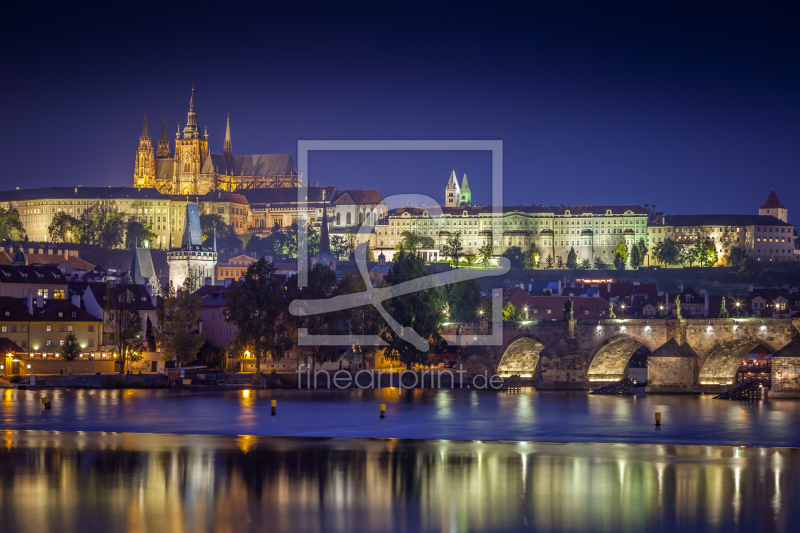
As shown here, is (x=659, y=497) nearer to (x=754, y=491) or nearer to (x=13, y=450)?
(x=754, y=491)

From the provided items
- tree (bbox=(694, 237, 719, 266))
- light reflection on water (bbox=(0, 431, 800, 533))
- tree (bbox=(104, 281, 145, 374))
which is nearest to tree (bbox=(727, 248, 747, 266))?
tree (bbox=(694, 237, 719, 266))

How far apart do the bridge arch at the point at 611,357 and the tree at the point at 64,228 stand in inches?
5458

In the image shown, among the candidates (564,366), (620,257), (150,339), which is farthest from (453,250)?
(564,366)

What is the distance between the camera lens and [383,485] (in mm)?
30688

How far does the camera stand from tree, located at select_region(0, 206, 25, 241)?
181m

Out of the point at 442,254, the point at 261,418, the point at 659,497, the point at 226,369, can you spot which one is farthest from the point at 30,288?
the point at 442,254

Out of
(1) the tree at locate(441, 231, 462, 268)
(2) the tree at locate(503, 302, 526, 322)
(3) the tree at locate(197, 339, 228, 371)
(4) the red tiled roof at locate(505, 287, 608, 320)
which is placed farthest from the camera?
(1) the tree at locate(441, 231, 462, 268)

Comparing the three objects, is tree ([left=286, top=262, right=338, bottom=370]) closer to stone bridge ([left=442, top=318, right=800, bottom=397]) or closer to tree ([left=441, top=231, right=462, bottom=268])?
stone bridge ([left=442, top=318, right=800, bottom=397])

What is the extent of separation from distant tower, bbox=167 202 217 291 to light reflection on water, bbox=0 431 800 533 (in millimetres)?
108967

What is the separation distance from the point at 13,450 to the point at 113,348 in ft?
125

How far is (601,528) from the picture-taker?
25.5m

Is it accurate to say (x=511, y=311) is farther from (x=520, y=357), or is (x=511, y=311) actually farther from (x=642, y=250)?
(x=642, y=250)

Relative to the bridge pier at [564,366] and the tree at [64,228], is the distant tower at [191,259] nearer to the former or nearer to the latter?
the tree at [64,228]

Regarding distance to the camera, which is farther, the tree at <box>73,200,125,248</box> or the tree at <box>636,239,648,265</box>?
the tree at <box>636,239,648,265</box>
